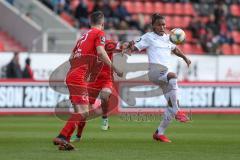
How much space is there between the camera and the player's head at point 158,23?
14.8 meters

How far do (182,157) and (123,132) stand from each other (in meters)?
5.46

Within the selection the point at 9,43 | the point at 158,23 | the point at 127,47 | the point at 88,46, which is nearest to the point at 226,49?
the point at 9,43

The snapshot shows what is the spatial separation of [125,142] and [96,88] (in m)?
2.53

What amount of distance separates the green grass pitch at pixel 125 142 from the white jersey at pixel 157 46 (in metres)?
1.62

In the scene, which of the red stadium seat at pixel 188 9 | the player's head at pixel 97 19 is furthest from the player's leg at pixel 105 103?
the red stadium seat at pixel 188 9

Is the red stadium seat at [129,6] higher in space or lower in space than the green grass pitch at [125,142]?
higher

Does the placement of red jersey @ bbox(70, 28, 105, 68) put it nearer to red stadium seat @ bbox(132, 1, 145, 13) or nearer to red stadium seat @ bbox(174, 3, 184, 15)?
red stadium seat @ bbox(132, 1, 145, 13)

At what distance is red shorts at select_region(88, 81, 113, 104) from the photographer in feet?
52.0

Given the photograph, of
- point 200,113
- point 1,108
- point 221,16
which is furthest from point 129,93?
point 221,16

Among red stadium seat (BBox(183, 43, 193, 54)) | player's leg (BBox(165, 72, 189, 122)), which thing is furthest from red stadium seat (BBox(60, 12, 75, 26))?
player's leg (BBox(165, 72, 189, 122))

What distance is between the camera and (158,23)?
586 inches

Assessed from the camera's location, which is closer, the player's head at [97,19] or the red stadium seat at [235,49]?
the player's head at [97,19]

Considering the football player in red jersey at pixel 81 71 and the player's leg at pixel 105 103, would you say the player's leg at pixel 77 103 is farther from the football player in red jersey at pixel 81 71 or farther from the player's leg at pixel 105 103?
the player's leg at pixel 105 103

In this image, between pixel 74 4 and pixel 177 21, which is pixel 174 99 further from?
pixel 177 21
